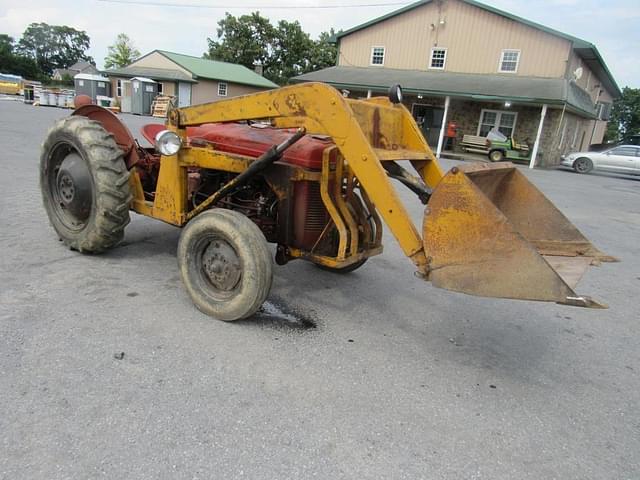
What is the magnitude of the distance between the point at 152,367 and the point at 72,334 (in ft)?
2.45

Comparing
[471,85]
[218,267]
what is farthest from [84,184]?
[471,85]

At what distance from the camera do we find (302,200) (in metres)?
3.91

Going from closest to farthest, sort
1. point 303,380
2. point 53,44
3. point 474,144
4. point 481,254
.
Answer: point 481,254 → point 303,380 → point 474,144 → point 53,44

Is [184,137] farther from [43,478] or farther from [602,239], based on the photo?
[602,239]

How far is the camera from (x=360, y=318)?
4.07m

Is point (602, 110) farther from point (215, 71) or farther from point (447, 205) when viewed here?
point (447, 205)

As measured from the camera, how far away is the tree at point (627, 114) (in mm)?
56594

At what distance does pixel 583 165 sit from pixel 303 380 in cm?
2308

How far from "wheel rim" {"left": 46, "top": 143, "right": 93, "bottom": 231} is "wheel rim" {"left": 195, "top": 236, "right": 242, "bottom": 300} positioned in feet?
5.14

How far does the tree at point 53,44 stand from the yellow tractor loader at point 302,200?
10848 centimetres

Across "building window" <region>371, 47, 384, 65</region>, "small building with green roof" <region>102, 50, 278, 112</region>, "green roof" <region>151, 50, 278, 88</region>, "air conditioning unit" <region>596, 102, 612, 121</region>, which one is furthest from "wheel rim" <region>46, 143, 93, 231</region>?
"air conditioning unit" <region>596, 102, 612, 121</region>

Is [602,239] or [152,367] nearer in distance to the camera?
[152,367]

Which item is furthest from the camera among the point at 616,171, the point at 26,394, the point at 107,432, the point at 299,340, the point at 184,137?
the point at 616,171

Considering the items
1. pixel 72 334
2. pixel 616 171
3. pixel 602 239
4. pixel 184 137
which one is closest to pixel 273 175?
pixel 184 137
